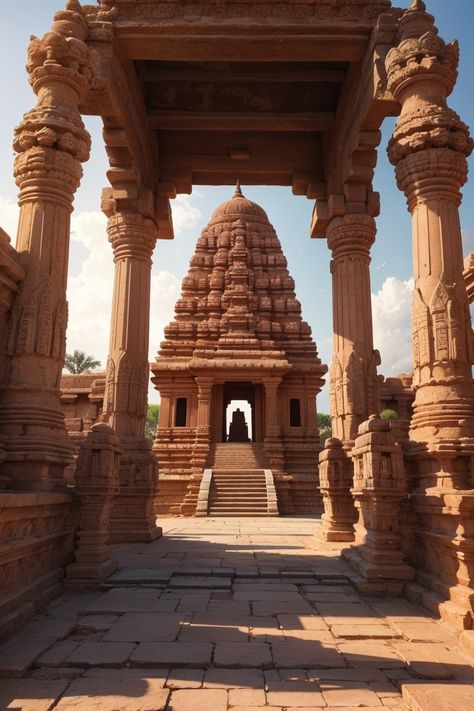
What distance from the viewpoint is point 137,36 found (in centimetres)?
766

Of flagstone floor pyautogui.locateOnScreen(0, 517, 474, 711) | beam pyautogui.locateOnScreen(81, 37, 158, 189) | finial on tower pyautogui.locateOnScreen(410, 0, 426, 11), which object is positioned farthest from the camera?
beam pyautogui.locateOnScreen(81, 37, 158, 189)

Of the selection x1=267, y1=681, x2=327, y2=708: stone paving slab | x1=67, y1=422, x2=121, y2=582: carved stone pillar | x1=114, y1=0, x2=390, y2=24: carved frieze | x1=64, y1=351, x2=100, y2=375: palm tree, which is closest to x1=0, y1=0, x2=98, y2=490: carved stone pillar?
x1=67, y1=422, x2=121, y2=582: carved stone pillar

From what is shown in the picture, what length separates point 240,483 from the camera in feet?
60.4

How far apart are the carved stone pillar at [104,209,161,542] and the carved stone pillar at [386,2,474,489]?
15.4 feet

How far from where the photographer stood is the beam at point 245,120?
32.1 ft

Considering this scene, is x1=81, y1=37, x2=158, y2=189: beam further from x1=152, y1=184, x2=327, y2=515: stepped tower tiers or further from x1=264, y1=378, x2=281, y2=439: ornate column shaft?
x1=264, y1=378, x2=281, y2=439: ornate column shaft

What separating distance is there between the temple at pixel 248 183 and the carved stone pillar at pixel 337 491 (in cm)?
3

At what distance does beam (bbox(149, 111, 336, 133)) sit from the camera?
978 centimetres

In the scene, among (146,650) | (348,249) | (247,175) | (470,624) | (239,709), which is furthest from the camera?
(247,175)

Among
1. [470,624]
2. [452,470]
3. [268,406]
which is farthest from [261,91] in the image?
[268,406]

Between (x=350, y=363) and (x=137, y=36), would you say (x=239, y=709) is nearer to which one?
(x=350, y=363)

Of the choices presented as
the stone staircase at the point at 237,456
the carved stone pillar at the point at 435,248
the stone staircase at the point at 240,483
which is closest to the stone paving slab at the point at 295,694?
the carved stone pillar at the point at 435,248

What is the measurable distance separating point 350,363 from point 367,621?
179 inches

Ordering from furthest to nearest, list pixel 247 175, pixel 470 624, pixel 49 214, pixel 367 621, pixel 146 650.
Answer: pixel 247 175 → pixel 49 214 → pixel 367 621 → pixel 470 624 → pixel 146 650
